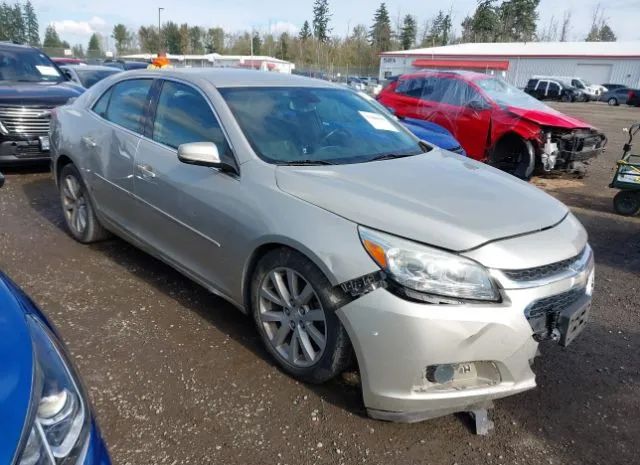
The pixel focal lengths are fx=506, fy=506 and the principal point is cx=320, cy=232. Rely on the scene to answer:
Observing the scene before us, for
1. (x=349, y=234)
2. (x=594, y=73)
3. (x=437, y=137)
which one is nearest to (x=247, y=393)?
(x=349, y=234)

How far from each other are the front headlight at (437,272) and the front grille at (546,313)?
0.66ft

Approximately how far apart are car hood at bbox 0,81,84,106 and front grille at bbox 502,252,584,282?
22.7 feet

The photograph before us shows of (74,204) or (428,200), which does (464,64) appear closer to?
(74,204)

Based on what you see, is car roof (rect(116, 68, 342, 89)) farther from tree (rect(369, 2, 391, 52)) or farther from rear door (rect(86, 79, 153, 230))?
tree (rect(369, 2, 391, 52))

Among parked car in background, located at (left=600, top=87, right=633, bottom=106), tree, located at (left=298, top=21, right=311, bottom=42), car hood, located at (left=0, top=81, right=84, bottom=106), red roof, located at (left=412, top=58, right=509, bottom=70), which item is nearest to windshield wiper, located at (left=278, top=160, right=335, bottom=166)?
car hood, located at (left=0, top=81, right=84, bottom=106)

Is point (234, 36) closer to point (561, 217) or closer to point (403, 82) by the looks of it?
point (403, 82)

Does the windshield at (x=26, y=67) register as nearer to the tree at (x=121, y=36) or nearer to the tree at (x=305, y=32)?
the tree at (x=305, y=32)

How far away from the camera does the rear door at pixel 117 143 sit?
375 centimetres

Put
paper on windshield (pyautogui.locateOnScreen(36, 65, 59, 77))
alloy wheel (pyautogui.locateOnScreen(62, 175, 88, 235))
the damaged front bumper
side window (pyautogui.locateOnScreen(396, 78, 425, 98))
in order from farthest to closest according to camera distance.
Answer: side window (pyautogui.locateOnScreen(396, 78, 425, 98)) < paper on windshield (pyautogui.locateOnScreen(36, 65, 59, 77)) < alloy wheel (pyautogui.locateOnScreen(62, 175, 88, 235)) < the damaged front bumper

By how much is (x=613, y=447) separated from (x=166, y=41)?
98.9 m

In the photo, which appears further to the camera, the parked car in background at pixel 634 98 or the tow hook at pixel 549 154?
the parked car in background at pixel 634 98

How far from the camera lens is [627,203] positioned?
6.41 m

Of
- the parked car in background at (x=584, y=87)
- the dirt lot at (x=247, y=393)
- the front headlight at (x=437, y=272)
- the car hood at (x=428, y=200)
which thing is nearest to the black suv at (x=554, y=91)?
the parked car in background at (x=584, y=87)

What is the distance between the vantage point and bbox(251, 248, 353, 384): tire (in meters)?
2.44
